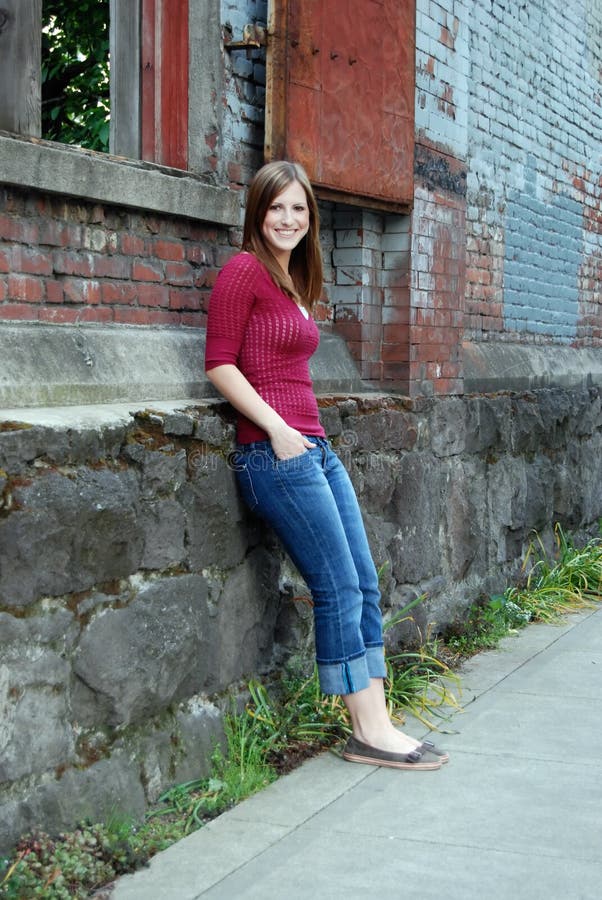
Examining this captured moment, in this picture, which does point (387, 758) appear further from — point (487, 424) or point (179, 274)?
point (487, 424)

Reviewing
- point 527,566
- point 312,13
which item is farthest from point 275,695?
point 527,566

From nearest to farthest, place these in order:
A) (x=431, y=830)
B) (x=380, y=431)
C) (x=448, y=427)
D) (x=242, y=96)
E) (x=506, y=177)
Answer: (x=431, y=830), (x=242, y=96), (x=380, y=431), (x=448, y=427), (x=506, y=177)

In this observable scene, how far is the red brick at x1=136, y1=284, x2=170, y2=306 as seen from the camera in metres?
3.96

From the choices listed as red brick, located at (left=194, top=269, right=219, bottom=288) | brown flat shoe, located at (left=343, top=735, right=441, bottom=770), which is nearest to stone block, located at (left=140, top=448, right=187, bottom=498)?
red brick, located at (left=194, top=269, right=219, bottom=288)

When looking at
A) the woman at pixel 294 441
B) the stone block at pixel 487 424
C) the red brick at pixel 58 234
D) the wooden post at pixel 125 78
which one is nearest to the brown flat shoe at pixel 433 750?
the woman at pixel 294 441

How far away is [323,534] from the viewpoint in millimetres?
3898

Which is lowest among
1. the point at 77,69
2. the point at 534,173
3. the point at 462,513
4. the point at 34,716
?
the point at 34,716

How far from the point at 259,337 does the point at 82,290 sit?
1.83 feet

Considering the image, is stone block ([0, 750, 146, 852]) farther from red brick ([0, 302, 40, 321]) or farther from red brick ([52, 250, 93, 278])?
red brick ([52, 250, 93, 278])

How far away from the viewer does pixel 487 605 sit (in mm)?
6258

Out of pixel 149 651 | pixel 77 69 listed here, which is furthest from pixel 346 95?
pixel 77 69

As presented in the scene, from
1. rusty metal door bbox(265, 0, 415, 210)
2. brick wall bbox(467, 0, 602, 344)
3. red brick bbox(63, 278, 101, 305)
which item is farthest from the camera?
brick wall bbox(467, 0, 602, 344)

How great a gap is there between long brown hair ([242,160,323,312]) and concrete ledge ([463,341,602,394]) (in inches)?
92.7

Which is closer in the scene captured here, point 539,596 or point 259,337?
point 259,337
